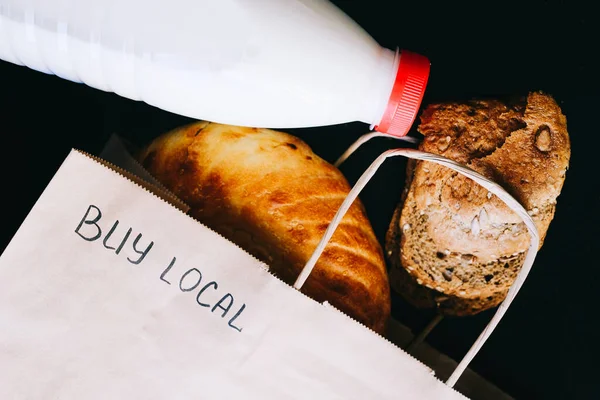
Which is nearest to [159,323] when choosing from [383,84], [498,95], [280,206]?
[280,206]

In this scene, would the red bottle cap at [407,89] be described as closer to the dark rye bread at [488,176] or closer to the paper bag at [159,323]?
the dark rye bread at [488,176]

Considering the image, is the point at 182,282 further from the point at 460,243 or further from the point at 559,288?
the point at 559,288

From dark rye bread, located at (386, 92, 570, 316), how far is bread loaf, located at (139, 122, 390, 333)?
0.09 meters

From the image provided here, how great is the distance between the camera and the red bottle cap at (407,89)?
63 cm

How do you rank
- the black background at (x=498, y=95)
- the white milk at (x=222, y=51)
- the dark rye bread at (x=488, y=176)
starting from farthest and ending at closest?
the black background at (x=498, y=95), the dark rye bread at (x=488, y=176), the white milk at (x=222, y=51)

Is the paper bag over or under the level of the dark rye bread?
under

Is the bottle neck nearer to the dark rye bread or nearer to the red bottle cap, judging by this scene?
the red bottle cap

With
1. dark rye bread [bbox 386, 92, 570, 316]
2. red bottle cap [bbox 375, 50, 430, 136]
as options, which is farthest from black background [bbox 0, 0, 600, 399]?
red bottle cap [bbox 375, 50, 430, 136]

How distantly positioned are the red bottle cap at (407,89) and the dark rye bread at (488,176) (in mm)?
106

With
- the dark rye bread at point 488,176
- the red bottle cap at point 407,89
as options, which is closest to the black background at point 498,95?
the dark rye bread at point 488,176

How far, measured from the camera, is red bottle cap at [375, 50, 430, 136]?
0.63 metres

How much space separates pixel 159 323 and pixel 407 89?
14.5 inches

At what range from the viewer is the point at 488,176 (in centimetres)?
71

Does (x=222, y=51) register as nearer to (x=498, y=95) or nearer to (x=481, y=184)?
(x=481, y=184)
